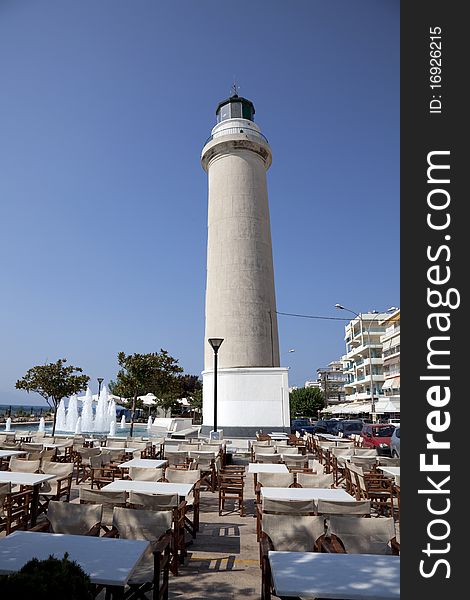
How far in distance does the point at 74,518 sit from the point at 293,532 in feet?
8.03

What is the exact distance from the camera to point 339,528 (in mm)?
4629

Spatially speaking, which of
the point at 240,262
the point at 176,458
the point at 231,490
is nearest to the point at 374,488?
the point at 231,490

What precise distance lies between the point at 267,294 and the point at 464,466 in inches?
1024

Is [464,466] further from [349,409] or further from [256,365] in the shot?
[349,409]

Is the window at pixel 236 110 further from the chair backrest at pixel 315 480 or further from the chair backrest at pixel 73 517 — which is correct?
the chair backrest at pixel 73 517

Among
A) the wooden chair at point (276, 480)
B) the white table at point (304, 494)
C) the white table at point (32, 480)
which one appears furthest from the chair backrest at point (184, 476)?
the white table at point (32, 480)

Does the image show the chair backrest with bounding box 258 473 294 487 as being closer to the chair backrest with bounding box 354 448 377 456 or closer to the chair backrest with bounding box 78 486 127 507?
the chair backrest with bounding box 78 486 127 507

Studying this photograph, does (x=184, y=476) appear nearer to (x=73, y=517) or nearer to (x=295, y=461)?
(x=73, y=517)

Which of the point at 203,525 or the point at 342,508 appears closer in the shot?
the point at 342,508

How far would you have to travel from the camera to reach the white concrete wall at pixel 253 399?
24.4 meters

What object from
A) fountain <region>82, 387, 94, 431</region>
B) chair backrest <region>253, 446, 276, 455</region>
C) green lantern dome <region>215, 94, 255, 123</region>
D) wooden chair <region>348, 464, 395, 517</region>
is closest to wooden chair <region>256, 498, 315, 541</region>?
wooden chair <region>348, 464, 395, 517</region>

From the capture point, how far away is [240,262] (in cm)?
2791

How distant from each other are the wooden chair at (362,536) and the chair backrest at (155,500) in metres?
2.07

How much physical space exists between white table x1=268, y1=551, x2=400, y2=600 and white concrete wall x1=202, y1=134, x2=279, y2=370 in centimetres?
2295
